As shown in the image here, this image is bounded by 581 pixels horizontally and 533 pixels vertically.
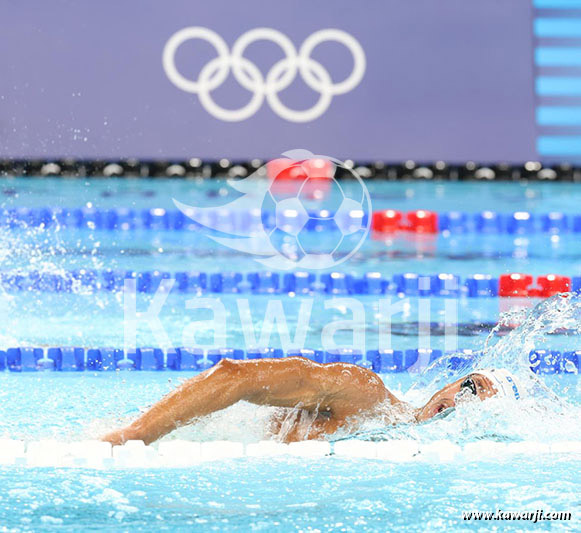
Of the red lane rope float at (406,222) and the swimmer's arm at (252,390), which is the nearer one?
the swimmer's arm at (252,390)

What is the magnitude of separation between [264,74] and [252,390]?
18.9 feet

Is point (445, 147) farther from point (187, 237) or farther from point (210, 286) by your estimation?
point (210, 286)

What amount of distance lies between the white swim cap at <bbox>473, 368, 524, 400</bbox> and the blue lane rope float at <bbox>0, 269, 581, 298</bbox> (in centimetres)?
243

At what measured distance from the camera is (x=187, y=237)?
6.91m

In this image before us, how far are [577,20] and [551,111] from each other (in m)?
0.85

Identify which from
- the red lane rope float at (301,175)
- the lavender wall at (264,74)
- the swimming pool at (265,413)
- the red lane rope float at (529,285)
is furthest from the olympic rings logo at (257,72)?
the red lane rope float at (529,285)

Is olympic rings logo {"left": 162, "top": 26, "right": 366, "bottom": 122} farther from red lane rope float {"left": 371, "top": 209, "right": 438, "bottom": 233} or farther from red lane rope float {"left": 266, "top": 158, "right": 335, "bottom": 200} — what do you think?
red lane rope float {"left": 371, "top": 209, "right": 438, "bottom": 233}

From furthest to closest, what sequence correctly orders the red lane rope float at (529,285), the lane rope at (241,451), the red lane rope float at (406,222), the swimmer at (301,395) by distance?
the red lane rope float at (406,222) < the red lane rope float at (529,285) < the lane rope at (241,451) < the swimmer at (301,395)

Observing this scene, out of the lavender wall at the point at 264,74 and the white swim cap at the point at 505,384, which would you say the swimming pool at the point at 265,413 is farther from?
→ the lavender wall at the point at 264,74

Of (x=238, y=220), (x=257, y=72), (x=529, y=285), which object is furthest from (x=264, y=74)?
→ (x=529, y=285)

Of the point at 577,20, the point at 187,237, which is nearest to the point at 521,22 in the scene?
the point at 577,20

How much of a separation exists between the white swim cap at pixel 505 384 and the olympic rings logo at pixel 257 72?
5.52 metres

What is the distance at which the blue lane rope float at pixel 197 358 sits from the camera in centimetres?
428

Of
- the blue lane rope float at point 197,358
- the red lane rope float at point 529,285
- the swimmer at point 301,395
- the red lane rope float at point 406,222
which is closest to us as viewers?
the swimmer at point 301,395
